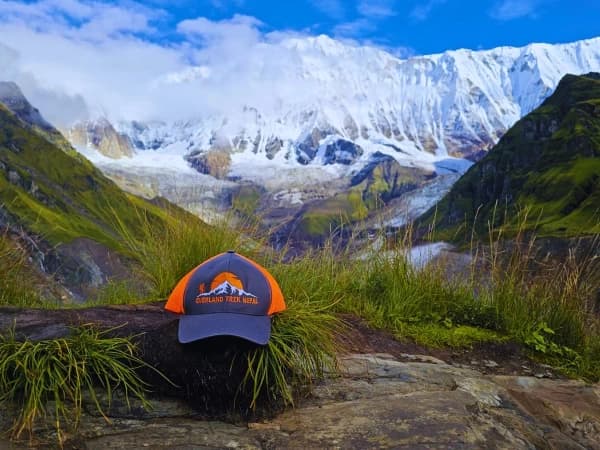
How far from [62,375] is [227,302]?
1533mm

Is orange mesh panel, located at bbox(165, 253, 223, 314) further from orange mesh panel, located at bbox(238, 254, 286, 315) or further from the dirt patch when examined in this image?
the dirt patch

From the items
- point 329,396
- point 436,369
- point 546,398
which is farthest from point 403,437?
point 546,398

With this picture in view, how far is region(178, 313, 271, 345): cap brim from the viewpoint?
187 inches

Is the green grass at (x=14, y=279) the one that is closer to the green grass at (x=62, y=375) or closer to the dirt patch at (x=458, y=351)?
the green grass at (x=62, y=375)

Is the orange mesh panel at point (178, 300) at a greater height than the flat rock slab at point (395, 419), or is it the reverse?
the orange mesh panel at point (178, 300)

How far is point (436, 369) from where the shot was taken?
6609 mm

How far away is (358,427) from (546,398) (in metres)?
2.62

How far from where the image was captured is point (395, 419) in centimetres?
514

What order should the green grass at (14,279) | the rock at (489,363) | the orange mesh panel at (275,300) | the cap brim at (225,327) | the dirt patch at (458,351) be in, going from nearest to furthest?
1. the cap brim at (225,327)
2. the orange mesh panel at (275,300)
3. the dirt patch at (458,351)
4. the rock at (489,363)
5. the green grass at (14,279)

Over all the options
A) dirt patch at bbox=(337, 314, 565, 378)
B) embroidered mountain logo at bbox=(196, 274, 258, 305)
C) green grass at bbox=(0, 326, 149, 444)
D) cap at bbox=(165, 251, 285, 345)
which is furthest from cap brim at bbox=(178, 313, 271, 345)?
dirt patch at bbox=(337, 314, 565, 378)

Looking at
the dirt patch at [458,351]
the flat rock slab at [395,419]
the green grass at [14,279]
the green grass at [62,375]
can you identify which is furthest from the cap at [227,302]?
the green grass at [14,279]

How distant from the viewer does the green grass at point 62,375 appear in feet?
15.2

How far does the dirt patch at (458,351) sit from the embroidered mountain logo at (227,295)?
83.9 inches

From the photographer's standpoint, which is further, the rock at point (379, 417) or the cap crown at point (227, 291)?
the cap crown at point (227, 291)
